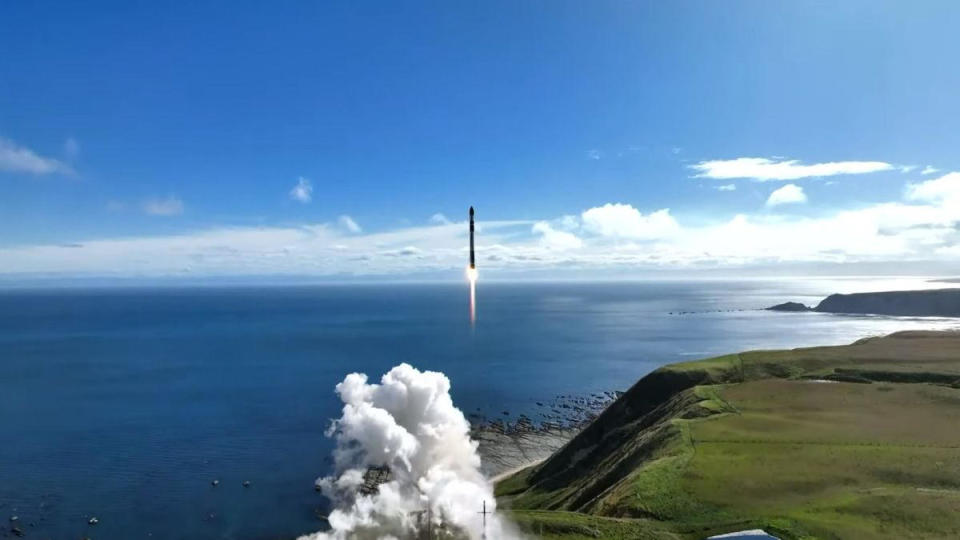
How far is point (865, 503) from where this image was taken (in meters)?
50.6

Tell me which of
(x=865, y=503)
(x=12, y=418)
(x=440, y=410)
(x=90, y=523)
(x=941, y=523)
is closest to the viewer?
(x=941, y=523)

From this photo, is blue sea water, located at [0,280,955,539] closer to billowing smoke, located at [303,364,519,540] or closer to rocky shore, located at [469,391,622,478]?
rocky shore, located at [469,391,622,478]

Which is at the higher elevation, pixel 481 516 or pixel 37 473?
pixel 481 516

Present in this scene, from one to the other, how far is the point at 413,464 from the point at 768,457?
124 ft

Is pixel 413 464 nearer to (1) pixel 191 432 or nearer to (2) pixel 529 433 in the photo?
(2) pixel 529 433

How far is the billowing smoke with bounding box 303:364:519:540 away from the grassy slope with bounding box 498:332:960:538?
6332mm

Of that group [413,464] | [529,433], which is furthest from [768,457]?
[529,433]

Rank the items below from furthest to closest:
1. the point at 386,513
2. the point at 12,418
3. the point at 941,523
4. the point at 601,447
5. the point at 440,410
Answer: the point at 12,418 < the point at 601,447 < the point at 440,410 < the point at 386,513 < the point at 941,523

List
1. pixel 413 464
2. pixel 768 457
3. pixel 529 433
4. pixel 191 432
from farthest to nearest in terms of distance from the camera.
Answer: pixel 191 432, pixel 529 433, pixel 768 457, pixel 413 464

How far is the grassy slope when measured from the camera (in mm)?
49969

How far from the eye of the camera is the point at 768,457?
211ft

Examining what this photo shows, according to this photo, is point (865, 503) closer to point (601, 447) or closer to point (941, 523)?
point (941, 523)

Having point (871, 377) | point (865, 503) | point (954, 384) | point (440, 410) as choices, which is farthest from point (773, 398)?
point (440, 410)

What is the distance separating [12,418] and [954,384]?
582ft
